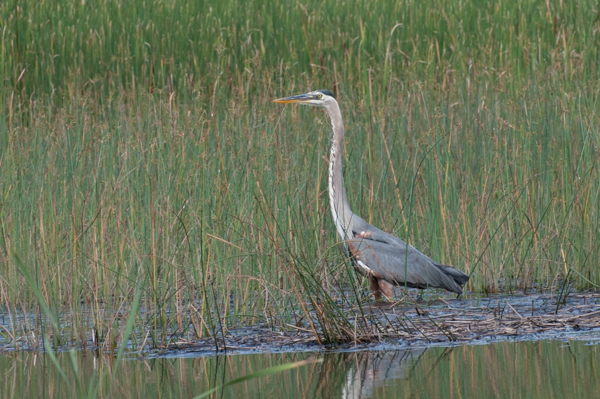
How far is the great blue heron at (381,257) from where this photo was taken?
18.2ft

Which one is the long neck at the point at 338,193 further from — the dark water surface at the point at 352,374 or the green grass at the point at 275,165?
the dark water surface at the point at 352,374

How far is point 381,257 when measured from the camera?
227 inches

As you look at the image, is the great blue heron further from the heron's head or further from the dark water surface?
the dark water surface

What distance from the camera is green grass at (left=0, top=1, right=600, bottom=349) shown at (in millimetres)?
5004

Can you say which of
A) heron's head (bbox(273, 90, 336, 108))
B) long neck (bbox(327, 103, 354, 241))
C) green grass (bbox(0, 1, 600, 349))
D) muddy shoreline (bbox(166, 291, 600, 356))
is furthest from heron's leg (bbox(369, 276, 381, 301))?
heron's head (bbox(273, 90, 336, 108))

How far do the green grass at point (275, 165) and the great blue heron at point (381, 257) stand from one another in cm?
14

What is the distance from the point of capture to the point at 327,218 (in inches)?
248

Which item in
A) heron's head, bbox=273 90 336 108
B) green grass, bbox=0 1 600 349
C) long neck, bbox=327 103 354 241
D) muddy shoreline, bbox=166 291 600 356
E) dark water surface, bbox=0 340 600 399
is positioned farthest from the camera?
heron's head, bbox=273 90 336 108

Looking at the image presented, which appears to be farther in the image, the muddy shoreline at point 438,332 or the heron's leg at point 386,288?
the heron's leg at point 386,288

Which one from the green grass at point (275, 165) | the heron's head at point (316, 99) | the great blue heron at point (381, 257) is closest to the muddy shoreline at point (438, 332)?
the green grass at point (275, 165)

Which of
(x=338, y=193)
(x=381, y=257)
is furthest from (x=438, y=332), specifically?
(x=338, y=193)

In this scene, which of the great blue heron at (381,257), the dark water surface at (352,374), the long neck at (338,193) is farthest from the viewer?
the long neck at (338,193)

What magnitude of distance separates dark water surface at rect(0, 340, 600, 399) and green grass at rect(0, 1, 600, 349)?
0.27 metres

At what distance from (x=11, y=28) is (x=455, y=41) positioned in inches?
182
